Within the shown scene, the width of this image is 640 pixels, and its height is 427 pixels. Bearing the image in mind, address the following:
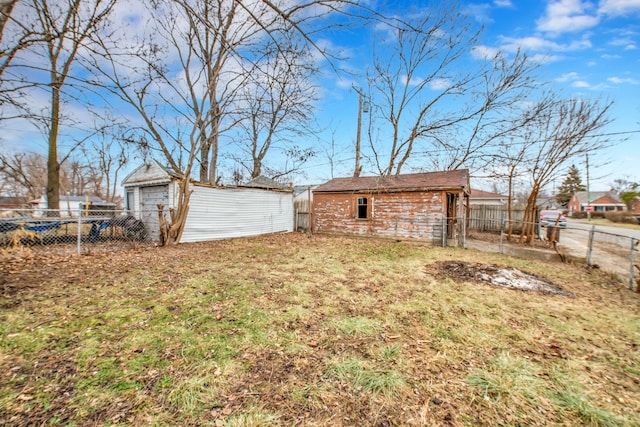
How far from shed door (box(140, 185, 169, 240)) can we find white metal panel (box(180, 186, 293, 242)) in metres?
1.09

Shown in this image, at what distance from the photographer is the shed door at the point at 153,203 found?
31.7 ft

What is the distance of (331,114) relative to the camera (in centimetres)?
1162

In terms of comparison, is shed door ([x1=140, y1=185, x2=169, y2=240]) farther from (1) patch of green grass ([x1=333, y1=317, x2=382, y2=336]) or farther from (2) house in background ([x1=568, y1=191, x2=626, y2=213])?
(2) house in background ([x1=568, y1=191, x2=626, y2=213])

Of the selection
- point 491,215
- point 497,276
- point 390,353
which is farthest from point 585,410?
point 491,215

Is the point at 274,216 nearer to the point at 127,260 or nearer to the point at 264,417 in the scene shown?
the point at 127,260

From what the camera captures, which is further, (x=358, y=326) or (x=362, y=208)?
(x=362, y=208)

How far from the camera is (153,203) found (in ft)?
33.4

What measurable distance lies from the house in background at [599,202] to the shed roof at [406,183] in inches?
1896

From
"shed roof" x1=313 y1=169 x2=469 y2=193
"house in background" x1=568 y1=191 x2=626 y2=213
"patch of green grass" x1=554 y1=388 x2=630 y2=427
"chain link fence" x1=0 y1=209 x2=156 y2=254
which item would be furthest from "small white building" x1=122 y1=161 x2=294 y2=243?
"house in background" x1=568 y1=191 x2=626 y2=213

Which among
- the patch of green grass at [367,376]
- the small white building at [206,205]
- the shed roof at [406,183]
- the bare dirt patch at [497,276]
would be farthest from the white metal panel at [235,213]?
the patch of green grass at [367,376]

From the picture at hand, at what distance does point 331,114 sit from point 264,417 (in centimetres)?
1162

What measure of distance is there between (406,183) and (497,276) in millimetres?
6555

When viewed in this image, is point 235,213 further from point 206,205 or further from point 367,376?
point 367,376

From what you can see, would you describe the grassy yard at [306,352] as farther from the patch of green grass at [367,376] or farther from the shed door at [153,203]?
the shed door at [153,203]
